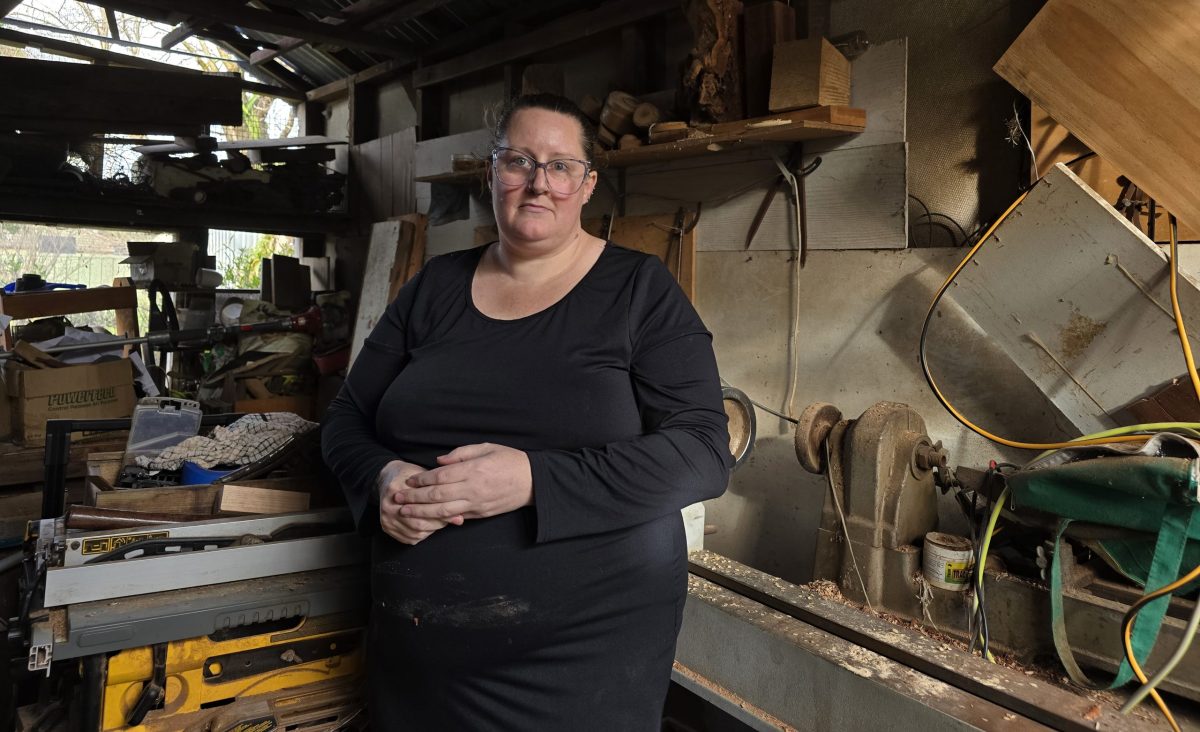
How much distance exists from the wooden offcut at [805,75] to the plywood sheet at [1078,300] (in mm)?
741

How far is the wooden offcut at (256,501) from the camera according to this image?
1.66m

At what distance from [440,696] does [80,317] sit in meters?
8.67

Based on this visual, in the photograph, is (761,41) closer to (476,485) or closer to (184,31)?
(476,485)

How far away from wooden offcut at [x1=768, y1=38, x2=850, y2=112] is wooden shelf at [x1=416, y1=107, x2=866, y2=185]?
0.04 m

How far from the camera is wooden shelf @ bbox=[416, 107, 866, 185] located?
2.39m

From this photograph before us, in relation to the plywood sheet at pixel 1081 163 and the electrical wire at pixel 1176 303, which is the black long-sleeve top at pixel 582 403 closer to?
the electrical wire at pixel 1176 303

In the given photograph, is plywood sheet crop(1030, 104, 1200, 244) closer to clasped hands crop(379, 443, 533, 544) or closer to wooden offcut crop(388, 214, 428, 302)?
clasped hands crop(379, 443, 533, 544)

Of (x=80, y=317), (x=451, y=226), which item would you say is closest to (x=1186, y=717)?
(x=451, y=226)

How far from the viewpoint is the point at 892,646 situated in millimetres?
1462

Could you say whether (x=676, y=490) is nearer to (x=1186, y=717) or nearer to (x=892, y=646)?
(x=892, y=646)

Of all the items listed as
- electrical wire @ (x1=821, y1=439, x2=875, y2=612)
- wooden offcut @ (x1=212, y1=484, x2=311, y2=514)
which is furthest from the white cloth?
electrical wire @ (x1=821, y1=439, x2=875, y2=612)

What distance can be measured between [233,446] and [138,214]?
140 inches

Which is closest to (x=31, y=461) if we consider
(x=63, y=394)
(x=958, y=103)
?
(x=63, y=394)

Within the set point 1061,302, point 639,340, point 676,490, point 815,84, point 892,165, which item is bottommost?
point 676,490
